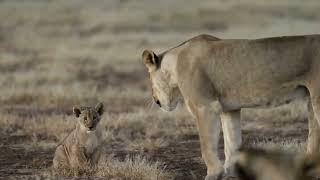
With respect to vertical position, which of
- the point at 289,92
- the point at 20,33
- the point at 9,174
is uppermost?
the point at 20,33

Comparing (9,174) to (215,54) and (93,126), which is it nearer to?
(93,126)

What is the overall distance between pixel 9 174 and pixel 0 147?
7.89ft

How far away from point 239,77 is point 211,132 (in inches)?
23.0

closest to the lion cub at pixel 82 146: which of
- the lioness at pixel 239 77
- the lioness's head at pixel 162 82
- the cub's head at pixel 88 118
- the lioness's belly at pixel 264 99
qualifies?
the cub's head at pixel 88 118

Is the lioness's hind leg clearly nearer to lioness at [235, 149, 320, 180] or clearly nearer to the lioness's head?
the lioness's head

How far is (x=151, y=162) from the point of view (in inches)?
449

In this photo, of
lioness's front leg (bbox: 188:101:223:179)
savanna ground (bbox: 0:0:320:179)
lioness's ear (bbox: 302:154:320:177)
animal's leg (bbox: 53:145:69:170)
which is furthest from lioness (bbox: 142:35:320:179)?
lioness's ear (bbox: 302:154:320:177)

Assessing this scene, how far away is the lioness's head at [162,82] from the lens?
31.7ft

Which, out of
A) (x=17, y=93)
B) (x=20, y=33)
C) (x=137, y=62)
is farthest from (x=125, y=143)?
(x=20, y=33)

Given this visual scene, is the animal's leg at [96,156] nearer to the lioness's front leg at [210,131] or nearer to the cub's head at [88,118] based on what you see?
the cub's head at [88,118]

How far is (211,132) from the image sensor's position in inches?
358

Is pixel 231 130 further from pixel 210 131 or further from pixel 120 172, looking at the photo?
pixel 120 172

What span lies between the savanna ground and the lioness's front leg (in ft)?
3.40

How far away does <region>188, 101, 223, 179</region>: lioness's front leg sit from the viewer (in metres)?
9.05
